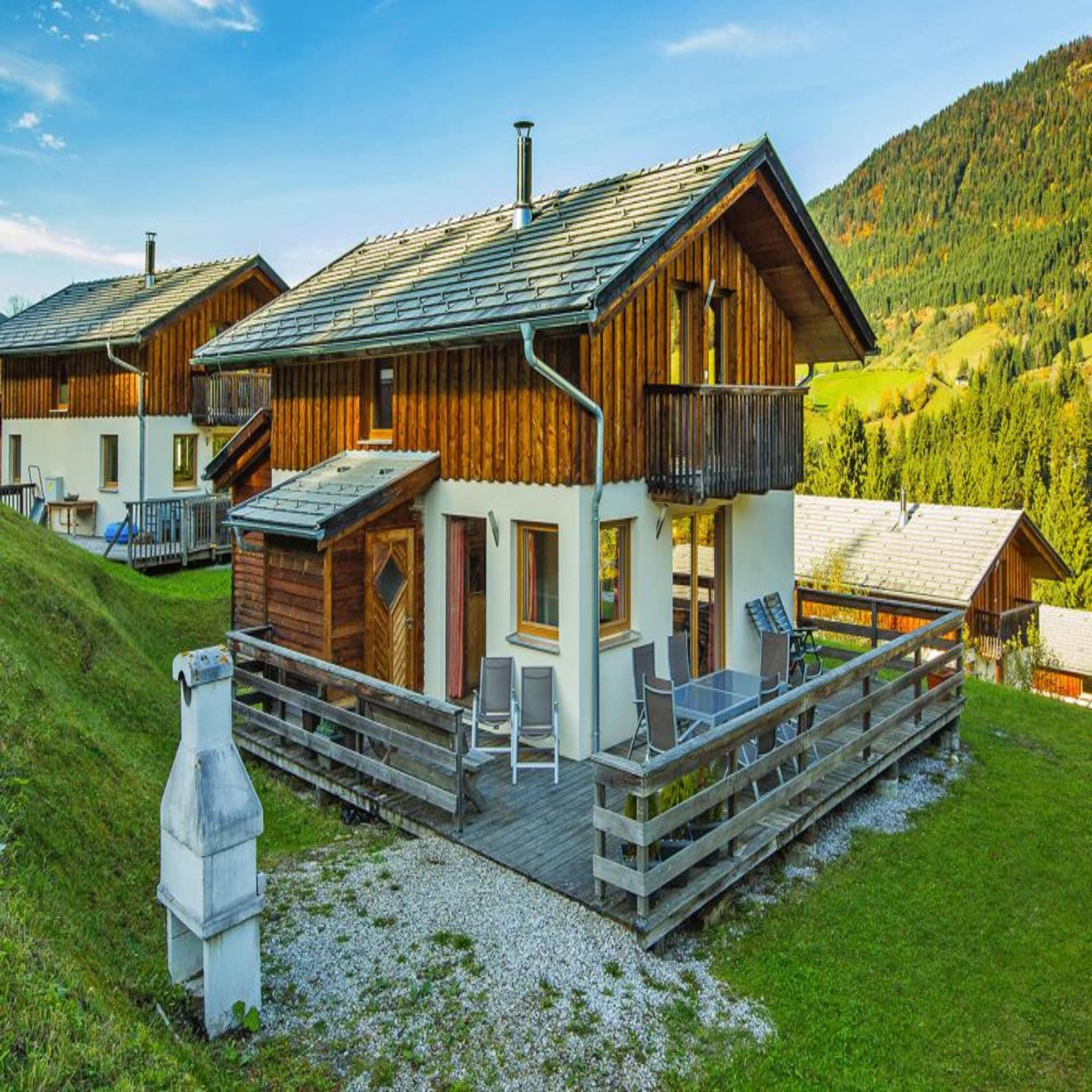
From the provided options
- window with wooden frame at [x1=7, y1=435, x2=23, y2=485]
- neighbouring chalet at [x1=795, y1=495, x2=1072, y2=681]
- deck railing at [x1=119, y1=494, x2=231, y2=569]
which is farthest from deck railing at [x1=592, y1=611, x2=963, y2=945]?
window with wooden frame at [x1=7, y1=435, x2=23, y2=485]

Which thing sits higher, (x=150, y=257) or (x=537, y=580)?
(x=150, y=257)

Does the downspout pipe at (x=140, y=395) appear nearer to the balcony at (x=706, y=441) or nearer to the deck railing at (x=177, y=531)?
the deck railing at (x=177, y=531)

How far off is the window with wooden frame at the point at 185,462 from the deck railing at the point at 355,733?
15784mm

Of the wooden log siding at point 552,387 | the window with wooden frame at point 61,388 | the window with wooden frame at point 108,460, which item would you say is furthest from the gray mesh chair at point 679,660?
the window with wooden frame at point 61,388

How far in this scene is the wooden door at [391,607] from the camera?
1003cm

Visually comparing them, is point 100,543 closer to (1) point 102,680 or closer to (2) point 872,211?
(1) point 102,680

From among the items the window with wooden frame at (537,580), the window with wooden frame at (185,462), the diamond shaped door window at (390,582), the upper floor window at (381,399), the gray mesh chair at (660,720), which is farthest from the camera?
the window with wooden frame at (185,462)

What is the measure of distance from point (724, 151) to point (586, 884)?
28.0 ft

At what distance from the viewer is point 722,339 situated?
1113cm

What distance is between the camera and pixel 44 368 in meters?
25.7

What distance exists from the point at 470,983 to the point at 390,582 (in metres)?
5.76

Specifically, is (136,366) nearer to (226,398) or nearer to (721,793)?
(226,398)

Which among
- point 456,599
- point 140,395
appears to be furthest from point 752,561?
point 140,395

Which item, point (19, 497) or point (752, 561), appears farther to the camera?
point (19, 497)
